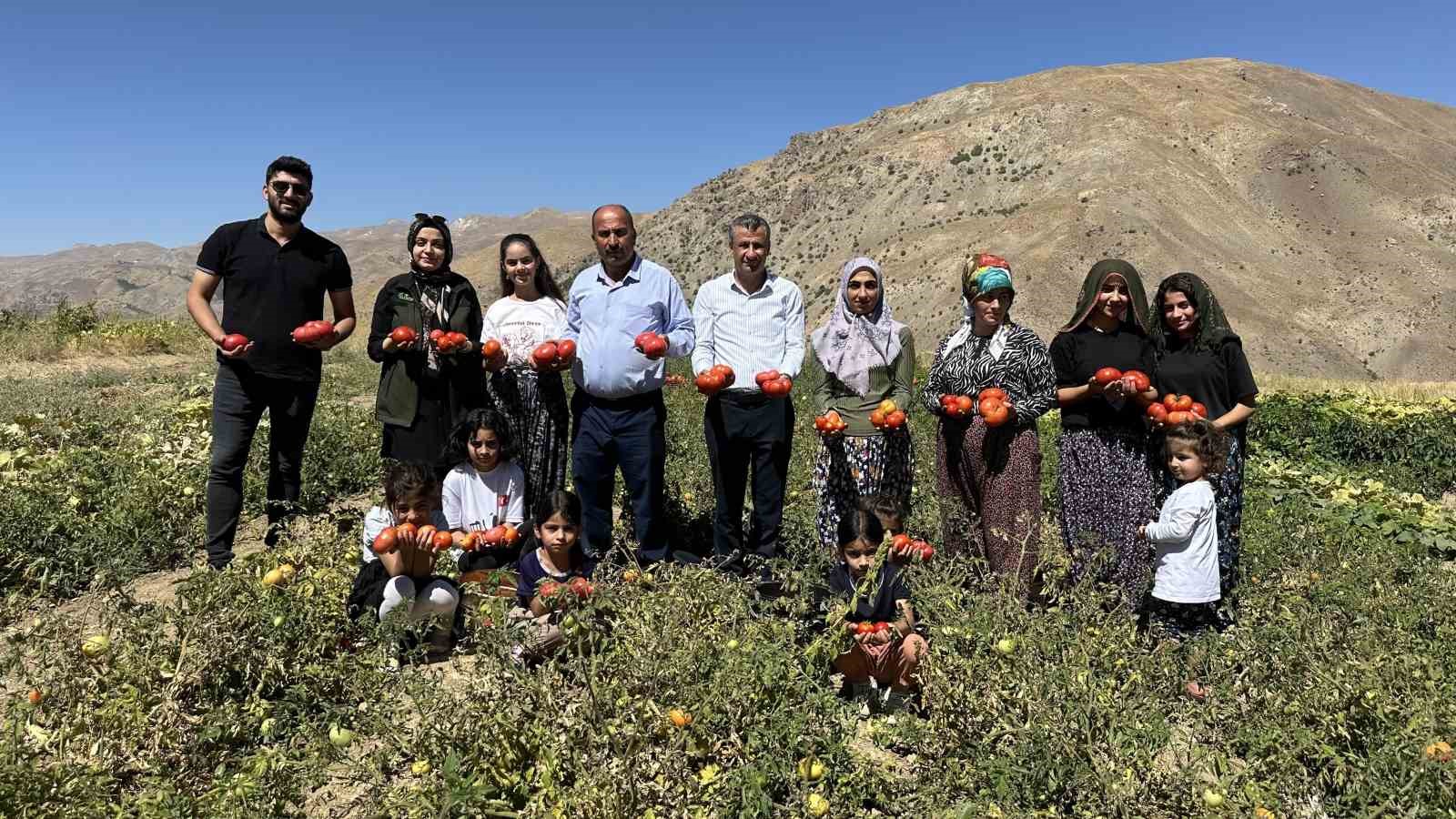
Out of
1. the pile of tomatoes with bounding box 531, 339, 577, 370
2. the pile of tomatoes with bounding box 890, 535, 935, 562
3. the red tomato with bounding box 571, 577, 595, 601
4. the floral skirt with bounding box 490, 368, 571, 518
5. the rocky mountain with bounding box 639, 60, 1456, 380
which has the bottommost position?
the red tomato with bounding box 571, 577, 595, 601

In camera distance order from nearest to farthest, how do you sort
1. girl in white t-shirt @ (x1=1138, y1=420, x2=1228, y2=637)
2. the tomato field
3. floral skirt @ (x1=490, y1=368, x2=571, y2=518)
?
the tomato field, girl in white t-shirt @ (x1=1138, y1=420, x2=1228, y2=637), floral skirt @ (x1=490, y1=368, x2=571, y2=518)

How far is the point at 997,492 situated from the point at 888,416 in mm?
688

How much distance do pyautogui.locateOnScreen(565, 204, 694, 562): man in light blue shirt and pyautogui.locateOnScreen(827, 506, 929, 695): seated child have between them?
1166 mm

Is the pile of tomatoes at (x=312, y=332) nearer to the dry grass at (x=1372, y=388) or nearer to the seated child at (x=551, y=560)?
the seated child at (x=551, y=560)

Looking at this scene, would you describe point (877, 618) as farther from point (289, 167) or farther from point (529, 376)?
point (289, 167)

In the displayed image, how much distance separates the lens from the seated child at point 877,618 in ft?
10.3

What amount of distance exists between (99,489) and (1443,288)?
62.3 metres

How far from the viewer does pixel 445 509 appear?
3855 mm

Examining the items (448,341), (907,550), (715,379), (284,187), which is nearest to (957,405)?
(907,550)

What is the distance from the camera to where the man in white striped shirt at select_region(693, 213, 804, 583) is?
4.07 meters

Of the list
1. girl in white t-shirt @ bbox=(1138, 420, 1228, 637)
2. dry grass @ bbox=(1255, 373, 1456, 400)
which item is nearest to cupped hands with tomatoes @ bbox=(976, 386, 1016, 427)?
girl in white t-shirt @ bbox=(1138, 420, 1228, 637)

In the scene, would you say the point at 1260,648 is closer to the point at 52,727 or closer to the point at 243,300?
the point at 52,727

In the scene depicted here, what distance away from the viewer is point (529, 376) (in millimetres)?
4137

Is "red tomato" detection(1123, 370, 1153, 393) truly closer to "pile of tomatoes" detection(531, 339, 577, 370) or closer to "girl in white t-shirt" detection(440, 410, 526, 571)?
"pile of tomatoes" detection(531, 339, 577, 370)
